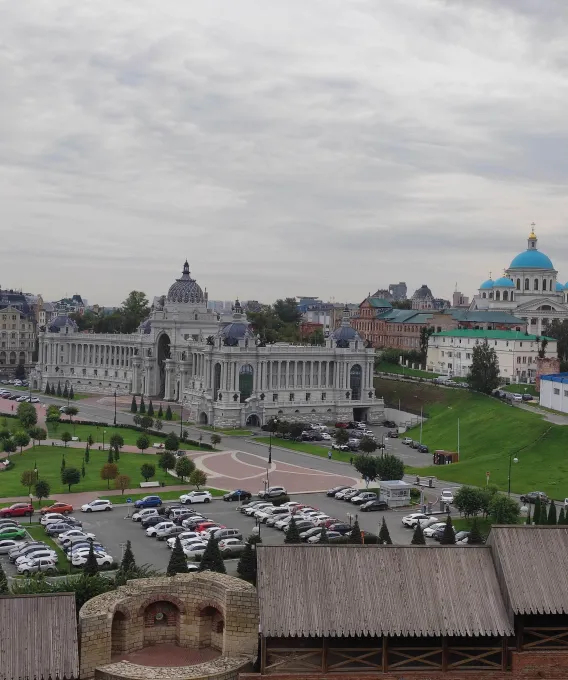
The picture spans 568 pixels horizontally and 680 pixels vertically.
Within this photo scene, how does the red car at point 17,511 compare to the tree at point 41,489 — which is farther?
the tree at point 41,489

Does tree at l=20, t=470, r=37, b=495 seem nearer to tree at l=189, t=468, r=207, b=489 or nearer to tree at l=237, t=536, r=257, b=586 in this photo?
tree at l=189, t=468, r=207, b=489

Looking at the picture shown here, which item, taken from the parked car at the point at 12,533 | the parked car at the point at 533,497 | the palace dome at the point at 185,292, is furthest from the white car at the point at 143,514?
the palace dome at the point at 185,292

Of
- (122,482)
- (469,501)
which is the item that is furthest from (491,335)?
(122,482)

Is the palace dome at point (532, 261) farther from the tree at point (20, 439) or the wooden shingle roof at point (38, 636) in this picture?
the wooden shingle roof at point (38, 636)

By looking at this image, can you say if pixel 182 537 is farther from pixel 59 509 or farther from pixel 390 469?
pixel 390 469

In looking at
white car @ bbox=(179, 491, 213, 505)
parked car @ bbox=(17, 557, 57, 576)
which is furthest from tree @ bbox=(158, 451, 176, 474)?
parked car @ bbox=(17, 557, 57, 576)

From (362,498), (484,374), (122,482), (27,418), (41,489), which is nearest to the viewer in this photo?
(41,489)
